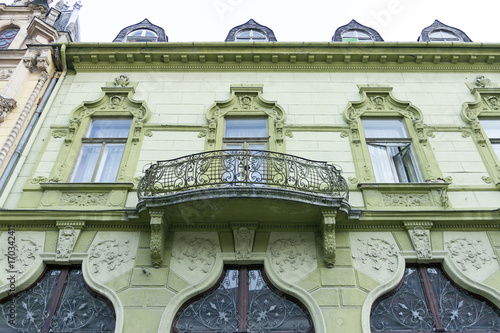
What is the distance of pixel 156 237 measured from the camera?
639cm

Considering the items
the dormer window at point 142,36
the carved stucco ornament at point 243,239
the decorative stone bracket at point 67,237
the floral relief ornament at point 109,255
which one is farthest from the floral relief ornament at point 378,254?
the dormer window at point 142,36

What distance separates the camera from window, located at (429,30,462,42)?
1119 centimetres

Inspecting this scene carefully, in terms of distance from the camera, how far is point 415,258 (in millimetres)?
6523

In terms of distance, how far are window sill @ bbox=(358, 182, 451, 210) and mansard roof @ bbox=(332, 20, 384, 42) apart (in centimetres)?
564

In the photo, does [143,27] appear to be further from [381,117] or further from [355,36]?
[381,117]

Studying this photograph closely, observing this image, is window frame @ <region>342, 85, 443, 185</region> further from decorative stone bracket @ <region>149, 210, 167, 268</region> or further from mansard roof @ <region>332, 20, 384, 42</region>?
decorative stone bracket @ <region>149, 210, 167, 268</region>

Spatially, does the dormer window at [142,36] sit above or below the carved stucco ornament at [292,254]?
above

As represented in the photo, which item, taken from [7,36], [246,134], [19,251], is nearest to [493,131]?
[246,134]

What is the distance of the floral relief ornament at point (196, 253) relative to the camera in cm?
650

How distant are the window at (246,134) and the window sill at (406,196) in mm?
2501

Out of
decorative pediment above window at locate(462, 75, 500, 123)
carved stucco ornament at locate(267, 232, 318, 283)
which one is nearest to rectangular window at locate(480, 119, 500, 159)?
decorative pediment above window at locate(462, 75, 500, 123)

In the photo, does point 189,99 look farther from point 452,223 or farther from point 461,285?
point 461,285

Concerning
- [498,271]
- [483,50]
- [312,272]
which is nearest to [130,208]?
[312,272]

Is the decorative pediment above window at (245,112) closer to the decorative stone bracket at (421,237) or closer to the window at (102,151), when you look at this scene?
the window at (102,151)
